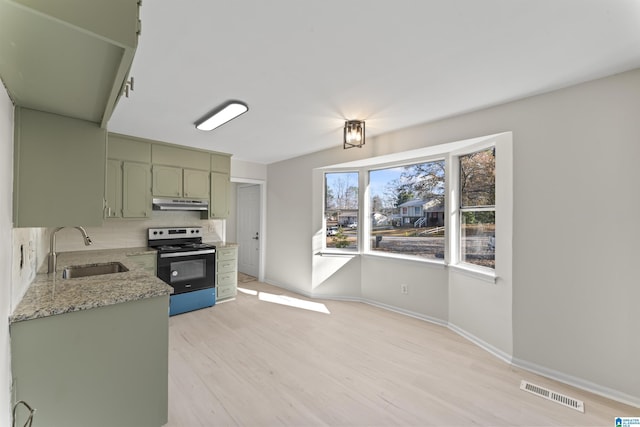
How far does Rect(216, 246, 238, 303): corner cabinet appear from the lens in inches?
168

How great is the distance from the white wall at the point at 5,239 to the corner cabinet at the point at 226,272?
118 inches

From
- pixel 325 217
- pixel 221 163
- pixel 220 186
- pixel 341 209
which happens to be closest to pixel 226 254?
pixel 220 186

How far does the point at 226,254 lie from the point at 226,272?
11.3 inches

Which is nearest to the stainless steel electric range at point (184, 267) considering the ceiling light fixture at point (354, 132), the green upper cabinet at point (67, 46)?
the ceiling light fixture at point (354, 132)

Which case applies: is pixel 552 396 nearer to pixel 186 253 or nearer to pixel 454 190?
pixel 454 190

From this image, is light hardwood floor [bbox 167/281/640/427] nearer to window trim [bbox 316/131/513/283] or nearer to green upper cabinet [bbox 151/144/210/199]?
window trim [bbox 316/131/513/283]

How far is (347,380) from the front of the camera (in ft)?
7.54

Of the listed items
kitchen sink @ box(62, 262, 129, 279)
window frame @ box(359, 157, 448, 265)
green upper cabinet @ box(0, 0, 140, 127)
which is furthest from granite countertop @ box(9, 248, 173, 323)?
window frame @ box(359, 157, 448, 265)

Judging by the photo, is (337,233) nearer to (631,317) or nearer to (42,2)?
(631,317)

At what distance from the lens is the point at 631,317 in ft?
6.52

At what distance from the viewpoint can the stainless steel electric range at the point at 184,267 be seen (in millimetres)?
3689

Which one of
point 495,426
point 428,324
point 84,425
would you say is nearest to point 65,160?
point 84,425

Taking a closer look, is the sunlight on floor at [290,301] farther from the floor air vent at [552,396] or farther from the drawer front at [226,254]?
the floor air vent at [552,396]

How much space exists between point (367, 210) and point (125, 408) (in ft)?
11.7
